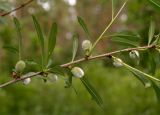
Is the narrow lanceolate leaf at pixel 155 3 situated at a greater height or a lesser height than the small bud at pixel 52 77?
greater

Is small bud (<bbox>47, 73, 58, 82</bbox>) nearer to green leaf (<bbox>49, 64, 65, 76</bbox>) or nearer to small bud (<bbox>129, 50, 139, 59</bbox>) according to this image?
green leaf (<bbox>49, 64, 65, 76</bbox>)

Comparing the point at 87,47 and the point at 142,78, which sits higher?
the point at 87,47

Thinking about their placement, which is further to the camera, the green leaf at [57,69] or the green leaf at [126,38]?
the green leaf at [126,38]

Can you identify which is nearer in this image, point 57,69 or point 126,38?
point 57,69

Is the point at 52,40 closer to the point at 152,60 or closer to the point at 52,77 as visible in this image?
the point at 52,77

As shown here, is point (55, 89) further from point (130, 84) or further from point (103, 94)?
point (130, 84)

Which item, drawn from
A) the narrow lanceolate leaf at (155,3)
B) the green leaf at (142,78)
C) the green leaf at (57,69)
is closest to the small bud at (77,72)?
the green leaf at (57,69)

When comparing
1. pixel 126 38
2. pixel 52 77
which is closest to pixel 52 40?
pixel 52 77

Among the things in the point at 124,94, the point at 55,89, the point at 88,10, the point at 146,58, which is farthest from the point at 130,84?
the point at 88,10

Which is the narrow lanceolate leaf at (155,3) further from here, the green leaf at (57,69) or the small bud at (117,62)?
the green leaf at (57,69)

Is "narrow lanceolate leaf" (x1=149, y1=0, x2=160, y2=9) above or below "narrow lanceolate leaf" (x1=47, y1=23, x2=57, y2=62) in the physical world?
below

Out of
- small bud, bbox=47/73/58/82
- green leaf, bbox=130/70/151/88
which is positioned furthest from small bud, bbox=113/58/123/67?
small bud, bbox=47/73/58/82

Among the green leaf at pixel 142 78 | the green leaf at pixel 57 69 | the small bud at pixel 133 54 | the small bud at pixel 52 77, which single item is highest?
the green leaf at pixel 57 69
